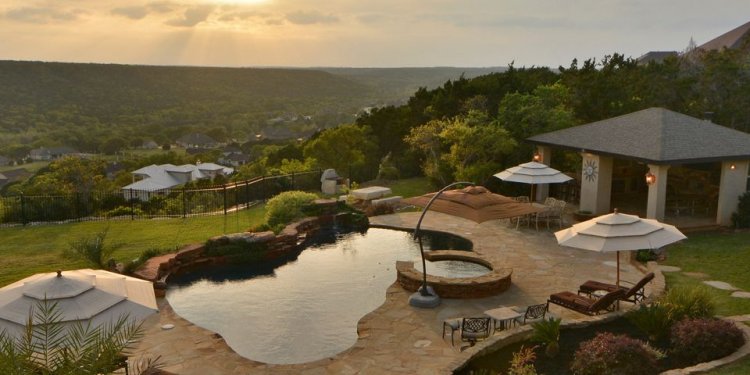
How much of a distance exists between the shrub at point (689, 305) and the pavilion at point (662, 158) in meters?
7.36

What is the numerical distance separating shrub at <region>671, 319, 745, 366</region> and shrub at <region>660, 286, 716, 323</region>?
2.20 feet

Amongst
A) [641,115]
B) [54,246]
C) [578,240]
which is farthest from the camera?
[641,115]

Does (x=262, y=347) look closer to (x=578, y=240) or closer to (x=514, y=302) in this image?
(x=514, y=302)

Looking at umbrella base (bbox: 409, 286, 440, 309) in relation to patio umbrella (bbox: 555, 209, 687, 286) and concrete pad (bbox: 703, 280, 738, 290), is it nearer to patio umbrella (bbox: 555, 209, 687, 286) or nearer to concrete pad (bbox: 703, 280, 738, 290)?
patio umbrella (bbox: 555, 209, 687, 286)

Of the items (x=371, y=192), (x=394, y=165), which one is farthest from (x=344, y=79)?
(x=371, y=192)

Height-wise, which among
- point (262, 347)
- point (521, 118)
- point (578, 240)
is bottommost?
point (262, 347)

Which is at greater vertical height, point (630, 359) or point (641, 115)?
point (641, 115)

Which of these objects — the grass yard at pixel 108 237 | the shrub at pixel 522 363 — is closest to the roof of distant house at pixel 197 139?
the grass yard at pixel 108 237

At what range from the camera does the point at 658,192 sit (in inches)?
680

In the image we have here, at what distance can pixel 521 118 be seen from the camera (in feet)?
85.8

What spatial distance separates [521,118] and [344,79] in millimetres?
149874

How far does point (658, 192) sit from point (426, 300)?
9438 millimetres

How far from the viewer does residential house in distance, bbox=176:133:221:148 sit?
4391 inches

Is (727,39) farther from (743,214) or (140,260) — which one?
(140,260)
